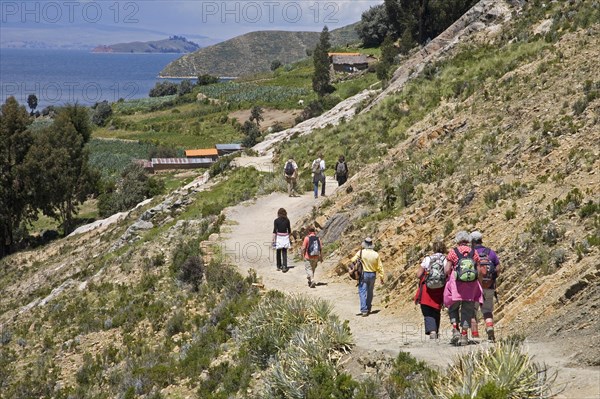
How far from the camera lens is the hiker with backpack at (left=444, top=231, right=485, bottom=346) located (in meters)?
11.5

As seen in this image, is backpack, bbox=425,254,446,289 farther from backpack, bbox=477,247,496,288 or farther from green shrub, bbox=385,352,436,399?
green shrub, bbox=385,352,436,399

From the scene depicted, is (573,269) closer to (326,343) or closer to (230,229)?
(326,343)

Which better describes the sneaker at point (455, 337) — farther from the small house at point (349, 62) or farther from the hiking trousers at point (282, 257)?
the small house at point (349, 62)

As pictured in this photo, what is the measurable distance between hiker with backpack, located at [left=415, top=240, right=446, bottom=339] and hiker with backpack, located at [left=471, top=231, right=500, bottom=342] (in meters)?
0.63

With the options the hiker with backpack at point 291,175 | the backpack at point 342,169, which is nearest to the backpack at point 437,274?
the backpack at point 342,169

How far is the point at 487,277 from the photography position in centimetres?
1175

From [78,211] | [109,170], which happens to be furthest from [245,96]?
[78,211]

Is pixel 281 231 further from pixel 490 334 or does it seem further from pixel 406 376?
pixel 406 376

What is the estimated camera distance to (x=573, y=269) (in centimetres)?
1280

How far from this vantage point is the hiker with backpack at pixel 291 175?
2883 centimetres

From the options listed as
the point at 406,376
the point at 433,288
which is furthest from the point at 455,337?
the point at 406,376

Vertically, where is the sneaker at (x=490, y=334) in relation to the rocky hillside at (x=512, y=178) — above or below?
below

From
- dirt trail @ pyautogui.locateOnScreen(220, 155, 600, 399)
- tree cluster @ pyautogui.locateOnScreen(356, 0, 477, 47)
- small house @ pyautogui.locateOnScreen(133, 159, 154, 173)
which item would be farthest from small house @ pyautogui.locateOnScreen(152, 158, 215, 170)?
dirt trail @ pyautogui.locateOnScreen(220, 155, 600, 399)

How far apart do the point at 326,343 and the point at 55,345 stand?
11147 mm
